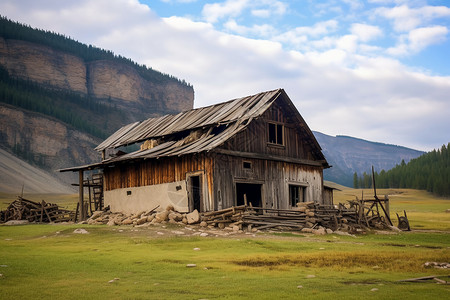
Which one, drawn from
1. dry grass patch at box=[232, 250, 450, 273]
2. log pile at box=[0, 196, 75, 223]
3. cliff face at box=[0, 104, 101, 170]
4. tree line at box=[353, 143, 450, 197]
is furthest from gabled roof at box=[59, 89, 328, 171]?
tree line at box=[353, 143, 450, 197]

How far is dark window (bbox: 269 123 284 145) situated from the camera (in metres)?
31.8

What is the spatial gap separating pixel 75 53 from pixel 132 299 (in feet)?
551

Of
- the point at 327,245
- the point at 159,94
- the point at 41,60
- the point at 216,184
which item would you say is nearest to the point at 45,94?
the point at 41,60

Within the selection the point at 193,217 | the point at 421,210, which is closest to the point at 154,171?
the point at 193,217

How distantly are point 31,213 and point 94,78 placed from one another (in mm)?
139982

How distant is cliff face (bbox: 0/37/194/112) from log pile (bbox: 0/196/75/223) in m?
122

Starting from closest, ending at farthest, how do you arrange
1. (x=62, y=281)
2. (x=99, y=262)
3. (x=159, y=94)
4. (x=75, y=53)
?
1. (x=62, y=281)
2. (x=99, y=262)
3. (x=75, y=53)
4. (x=159, y=94)

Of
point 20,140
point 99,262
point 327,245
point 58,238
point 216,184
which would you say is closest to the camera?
point 99,262

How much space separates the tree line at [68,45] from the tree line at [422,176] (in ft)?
253

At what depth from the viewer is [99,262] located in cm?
1474

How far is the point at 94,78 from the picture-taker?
559 feet

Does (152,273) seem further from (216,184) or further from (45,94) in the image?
(45,94)

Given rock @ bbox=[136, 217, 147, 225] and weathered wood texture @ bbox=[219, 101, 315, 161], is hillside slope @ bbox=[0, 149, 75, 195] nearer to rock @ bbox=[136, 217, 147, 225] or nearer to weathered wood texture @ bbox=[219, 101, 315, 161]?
rock @ bbox=[136, 217, 147, 225]

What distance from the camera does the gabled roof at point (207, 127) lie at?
28.8m
